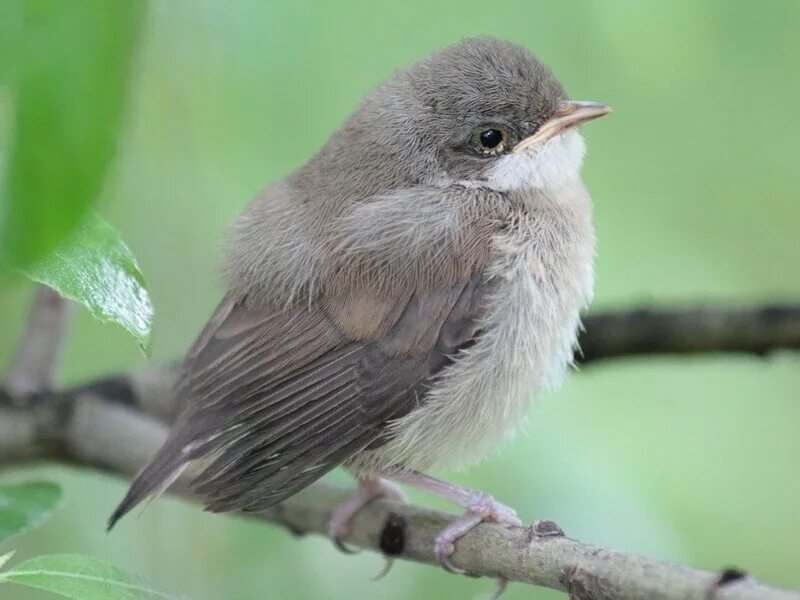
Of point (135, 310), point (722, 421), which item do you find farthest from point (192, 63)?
point (722, 421)

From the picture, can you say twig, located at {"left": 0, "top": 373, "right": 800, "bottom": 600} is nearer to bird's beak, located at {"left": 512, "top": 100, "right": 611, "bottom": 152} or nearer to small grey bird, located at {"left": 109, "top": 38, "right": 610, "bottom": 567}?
small grey bird, located at {"left": 109, "top": 38, "right": 610, "bottom": 567}

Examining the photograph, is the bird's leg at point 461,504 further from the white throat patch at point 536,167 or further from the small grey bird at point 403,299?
the white throat patch at point 536,167

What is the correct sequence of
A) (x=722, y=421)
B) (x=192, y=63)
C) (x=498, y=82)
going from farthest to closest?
(x=722, y=421) < (x=192, y=63) < (x=498, y=82)

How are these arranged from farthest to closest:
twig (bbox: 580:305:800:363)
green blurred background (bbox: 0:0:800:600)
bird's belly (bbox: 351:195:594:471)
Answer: green blurred background (bbox: 0:0:800:600), twig (bbox: 580:305:800:363), bird's belly (bbox: 351:195:594:471)

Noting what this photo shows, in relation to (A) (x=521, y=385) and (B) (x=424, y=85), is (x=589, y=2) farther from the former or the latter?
(A) (x=521, y=385)

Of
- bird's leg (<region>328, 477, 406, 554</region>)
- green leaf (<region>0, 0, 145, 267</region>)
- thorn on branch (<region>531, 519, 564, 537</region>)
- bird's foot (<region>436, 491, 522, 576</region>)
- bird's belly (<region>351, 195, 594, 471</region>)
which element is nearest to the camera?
green leaf (<region>0, 0, 145, 267</region>)

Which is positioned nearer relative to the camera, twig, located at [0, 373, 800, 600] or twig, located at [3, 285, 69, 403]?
twig, located at [0, 373, 800, 600]

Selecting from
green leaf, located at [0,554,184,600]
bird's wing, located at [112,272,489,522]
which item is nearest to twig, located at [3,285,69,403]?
bird's wing, located at [112,272,489,522]
